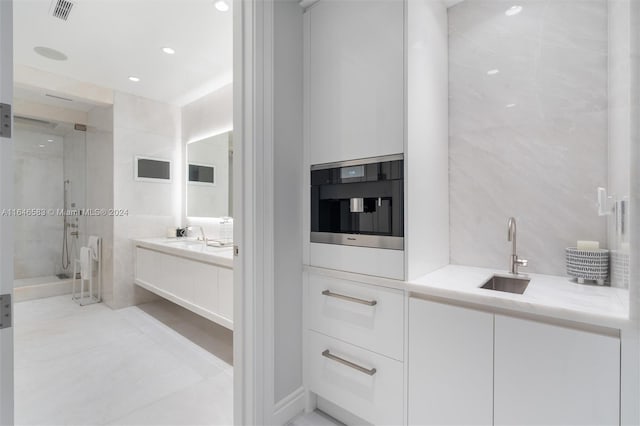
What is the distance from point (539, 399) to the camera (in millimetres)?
1079

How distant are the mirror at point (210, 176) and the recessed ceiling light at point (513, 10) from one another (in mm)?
2654

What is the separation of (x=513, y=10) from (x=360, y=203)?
1342 millimetres

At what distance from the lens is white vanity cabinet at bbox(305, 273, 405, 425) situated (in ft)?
4.66

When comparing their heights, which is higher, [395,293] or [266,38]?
[266,38]

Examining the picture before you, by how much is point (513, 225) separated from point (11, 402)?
6.37 feet

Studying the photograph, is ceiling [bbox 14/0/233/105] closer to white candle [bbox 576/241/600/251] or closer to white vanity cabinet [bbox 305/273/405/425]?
white vanity cabinet [bbox 305/273/405/425]

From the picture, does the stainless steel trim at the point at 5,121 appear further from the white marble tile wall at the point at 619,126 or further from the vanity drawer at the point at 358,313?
the white marble tile wall at the point at 619,126

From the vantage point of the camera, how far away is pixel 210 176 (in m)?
3.66

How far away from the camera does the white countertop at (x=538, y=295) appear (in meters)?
1.01

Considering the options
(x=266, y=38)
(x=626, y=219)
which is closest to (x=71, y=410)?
(x=266, y=38)

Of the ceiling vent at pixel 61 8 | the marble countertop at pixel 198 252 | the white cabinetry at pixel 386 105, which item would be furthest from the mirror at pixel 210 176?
the white cabinetry at pixel 386 105

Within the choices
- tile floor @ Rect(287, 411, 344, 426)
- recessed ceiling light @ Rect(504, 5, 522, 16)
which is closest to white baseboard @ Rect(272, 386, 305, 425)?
tile floor @ Rect(287, 411, 344, 426)

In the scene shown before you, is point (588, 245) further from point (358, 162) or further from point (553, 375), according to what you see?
point (358, 162)

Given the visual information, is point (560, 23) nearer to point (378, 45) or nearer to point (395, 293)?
point (378, 45)
